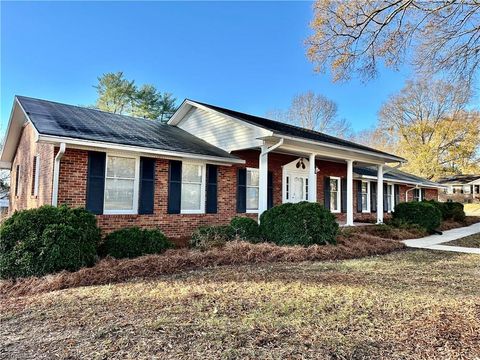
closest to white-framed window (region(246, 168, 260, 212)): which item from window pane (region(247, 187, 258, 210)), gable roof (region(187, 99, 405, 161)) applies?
window pane (region(247, 187, 258, 210))

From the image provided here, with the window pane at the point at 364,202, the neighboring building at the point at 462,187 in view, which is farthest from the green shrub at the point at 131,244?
the neighboring building at the point at 462,187

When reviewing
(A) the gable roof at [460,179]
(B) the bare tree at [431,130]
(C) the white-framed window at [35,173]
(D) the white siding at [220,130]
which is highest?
(B) the bare tree at [431,130]

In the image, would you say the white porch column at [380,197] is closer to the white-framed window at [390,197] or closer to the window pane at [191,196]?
the white-framed window at [390,197]

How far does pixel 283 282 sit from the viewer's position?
557cm

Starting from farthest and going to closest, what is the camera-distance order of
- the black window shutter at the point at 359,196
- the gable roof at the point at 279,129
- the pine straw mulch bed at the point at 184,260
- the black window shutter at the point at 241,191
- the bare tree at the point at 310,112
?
the bare tree at the point at 310,112 → the black window shutter at the point at 359,196 → the black window shutter at the point at 241,191 → the gable roof at the point at 279,129 → the pine straw mulch bed at the point at 184,260

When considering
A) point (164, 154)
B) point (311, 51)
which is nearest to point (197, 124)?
point (164, 154)

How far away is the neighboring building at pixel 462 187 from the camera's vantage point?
44419 millimetres

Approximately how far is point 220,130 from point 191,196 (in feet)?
9.31

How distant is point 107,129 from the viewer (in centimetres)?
965

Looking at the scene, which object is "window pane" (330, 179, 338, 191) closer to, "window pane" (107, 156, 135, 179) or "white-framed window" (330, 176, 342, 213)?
"white-framed window" (330, 176, 342, 213)

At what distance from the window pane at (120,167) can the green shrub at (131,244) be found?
79.8 inches

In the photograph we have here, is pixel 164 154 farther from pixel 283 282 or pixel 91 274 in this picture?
pixel 283 282

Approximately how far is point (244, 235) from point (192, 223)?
1956 mm

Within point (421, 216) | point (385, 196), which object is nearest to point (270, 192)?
point (421, 216)
